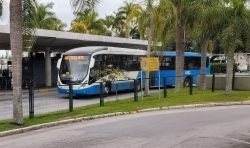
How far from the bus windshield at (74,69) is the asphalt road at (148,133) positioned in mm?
11420

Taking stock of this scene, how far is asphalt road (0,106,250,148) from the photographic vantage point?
36.7ft

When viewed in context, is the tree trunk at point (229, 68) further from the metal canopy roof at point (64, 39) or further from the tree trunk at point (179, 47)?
the metal canopy roof at point (64, 39)

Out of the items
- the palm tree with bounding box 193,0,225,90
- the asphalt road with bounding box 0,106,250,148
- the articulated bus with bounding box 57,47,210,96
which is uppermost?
the palm tree with bounding box 193,0,225,90

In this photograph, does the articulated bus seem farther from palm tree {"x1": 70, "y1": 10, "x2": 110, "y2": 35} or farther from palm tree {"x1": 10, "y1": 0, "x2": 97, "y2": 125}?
palm tree {"x1": 70, "y1": 10, "x2": 110, "y2": 35}

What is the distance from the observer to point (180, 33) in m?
27.9

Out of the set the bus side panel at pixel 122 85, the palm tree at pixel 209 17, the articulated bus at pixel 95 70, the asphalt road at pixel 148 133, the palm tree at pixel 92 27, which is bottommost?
the asphalt road at pixel 148 133

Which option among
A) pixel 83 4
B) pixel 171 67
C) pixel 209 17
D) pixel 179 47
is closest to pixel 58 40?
pixel 171 67

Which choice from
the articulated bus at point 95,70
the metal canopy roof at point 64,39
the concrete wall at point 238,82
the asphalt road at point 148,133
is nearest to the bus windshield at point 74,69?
the articulated bus at point 95,70

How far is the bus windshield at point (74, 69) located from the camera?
28.7 meters

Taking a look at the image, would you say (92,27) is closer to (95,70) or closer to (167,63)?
(167,63)

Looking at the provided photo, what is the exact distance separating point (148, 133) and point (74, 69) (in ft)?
55.2

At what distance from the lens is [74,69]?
29203 millimetres

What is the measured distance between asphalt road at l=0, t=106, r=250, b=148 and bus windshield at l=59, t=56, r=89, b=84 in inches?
450

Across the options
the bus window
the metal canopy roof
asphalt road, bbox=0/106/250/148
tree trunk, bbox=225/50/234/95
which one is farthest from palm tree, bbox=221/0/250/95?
the metal canopy roof
